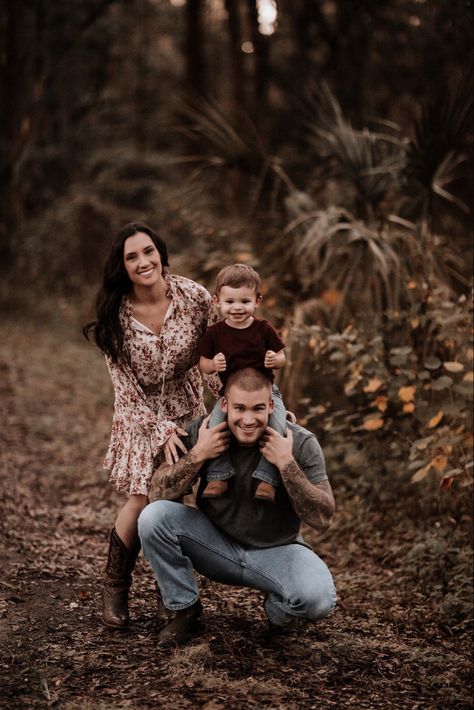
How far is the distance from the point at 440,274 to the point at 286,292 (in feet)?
4.02

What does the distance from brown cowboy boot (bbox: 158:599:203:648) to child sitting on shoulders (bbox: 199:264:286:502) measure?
560 millimetres

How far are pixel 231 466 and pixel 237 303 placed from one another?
0.68 metres

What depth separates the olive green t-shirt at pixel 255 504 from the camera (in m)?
3.44

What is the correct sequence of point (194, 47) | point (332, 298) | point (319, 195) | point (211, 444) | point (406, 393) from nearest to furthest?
point (211, 444)
point (406, 393)
point (332, 298)
point (319, 195)
point (194, 47)

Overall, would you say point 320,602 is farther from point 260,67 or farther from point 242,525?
point 260,67

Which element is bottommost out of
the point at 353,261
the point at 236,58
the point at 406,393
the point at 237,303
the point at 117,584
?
the point at 117,584

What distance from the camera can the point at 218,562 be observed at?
3.51 meters

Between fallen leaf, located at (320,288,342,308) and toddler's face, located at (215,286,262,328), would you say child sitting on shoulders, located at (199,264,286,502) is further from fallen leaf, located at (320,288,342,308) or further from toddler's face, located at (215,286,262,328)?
fallen leaf, located at (320,288,342,308)

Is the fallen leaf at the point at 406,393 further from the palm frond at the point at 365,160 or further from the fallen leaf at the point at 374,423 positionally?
the palm frond at the point at 365,160

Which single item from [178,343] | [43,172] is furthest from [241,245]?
[43,172]

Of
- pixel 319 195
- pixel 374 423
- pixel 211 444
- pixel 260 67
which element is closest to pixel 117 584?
pixel 211 444

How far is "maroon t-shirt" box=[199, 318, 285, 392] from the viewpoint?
10.9 ft

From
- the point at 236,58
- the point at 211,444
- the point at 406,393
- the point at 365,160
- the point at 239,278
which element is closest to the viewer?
the point at 239,278

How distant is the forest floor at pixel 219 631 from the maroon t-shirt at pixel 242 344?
3.98 ft
